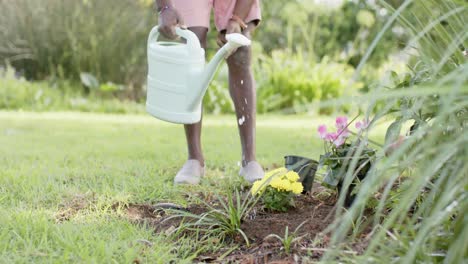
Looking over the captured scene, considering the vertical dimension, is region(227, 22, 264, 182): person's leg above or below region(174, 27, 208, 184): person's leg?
above

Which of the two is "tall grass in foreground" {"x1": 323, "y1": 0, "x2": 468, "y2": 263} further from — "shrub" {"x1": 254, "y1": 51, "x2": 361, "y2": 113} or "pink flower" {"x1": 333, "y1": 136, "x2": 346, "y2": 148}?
"shrub" {"x1": 254, "y1": 51, "x2": 361, "y2": 113}

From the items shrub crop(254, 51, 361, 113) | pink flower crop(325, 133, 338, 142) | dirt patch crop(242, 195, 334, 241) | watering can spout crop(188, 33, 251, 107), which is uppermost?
watering can spout crop(188, 33, 251, 107)

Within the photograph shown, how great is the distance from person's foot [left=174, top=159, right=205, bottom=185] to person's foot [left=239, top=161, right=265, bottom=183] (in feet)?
0.63

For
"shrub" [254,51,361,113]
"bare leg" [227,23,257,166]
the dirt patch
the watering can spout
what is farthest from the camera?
"shrub" [254,51,361,113]

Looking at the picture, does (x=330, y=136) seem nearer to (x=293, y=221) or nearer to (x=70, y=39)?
(x=293, y=221)

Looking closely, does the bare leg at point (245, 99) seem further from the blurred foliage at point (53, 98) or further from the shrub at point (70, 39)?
the shrub at point (70, 39)

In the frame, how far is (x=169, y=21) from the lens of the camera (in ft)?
8.77

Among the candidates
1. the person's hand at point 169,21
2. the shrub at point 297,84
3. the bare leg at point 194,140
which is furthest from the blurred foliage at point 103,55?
the person's hand at point 169,21

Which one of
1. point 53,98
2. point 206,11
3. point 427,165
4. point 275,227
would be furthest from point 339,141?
point 53,98

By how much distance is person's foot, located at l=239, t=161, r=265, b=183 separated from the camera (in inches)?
111

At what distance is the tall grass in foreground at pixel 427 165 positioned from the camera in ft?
3.96

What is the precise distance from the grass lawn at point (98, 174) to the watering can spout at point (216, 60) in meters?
0.38

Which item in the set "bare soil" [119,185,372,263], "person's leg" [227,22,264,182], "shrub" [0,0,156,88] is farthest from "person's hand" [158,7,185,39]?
"shrub" [0,0,156,88]

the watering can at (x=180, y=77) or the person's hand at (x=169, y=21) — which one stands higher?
the person's hand at (x=169, y=21)
